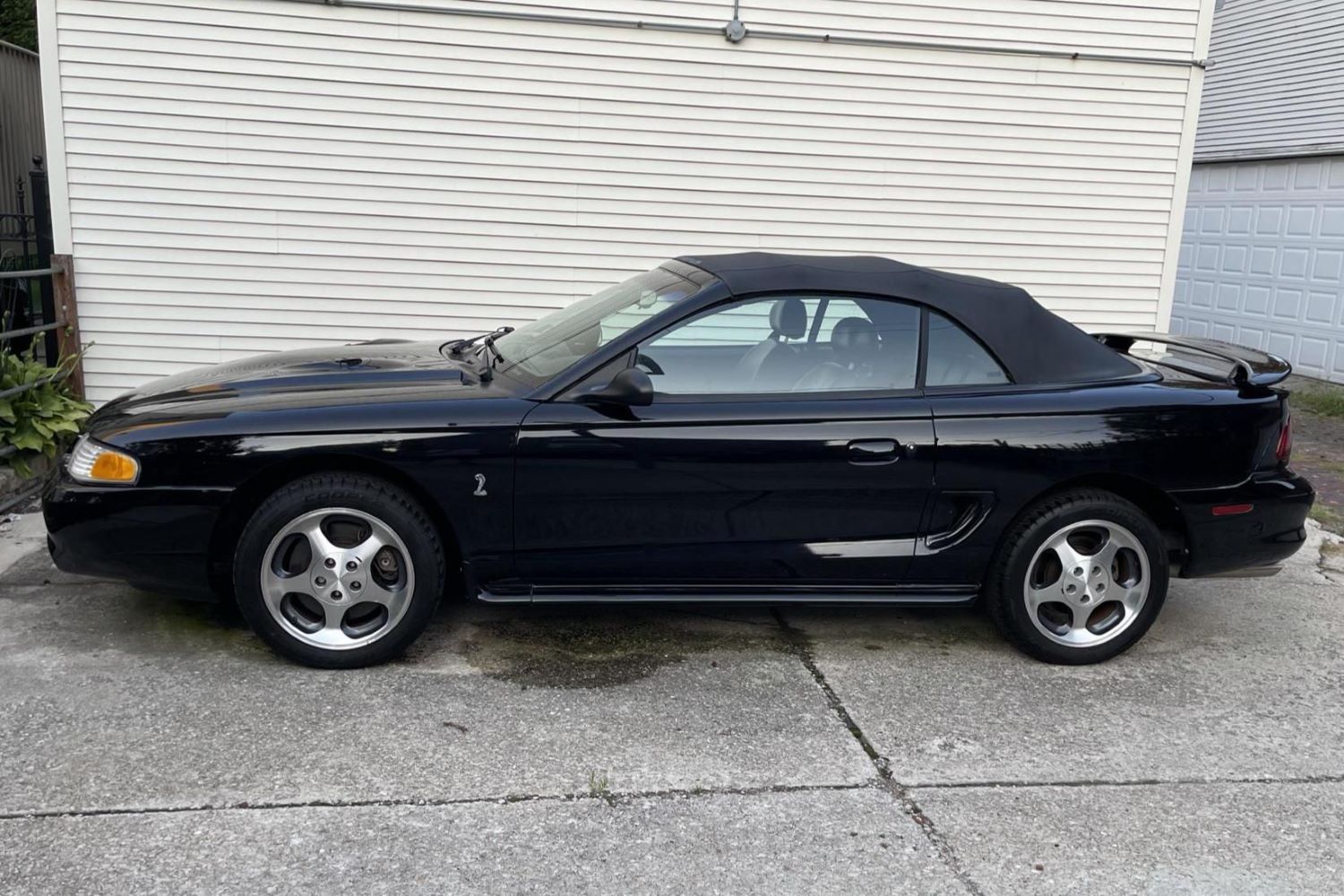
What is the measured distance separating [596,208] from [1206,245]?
31.8ft

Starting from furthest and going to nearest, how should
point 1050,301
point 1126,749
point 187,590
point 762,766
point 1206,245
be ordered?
point 1206,245 < point 1050,301 < point 187,590 < point 1126,749 < point 762,766

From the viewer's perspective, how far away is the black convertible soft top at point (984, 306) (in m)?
4.34

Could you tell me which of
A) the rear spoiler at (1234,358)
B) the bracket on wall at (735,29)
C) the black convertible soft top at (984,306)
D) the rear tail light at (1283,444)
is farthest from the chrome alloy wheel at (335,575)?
the bracket on wall at (735,29)

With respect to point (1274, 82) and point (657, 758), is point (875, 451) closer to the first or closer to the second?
point (657, 758)

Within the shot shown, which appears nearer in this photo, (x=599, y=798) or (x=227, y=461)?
(x=599, y=798)

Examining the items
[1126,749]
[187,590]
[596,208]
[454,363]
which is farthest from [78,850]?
[596,208]

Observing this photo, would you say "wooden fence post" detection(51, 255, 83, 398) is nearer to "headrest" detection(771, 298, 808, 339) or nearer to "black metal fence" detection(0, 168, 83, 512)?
"black metal fence" detection(0, 168, 83, 512)

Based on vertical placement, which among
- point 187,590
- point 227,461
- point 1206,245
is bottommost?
point 187,590

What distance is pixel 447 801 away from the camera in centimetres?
322

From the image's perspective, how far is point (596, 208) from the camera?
788cm

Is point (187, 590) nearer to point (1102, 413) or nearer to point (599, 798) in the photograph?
point (599, 798)

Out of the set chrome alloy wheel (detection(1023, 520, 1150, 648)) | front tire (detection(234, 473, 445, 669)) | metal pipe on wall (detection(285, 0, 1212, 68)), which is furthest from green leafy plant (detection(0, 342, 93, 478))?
chrome alloy wheel (detection(1023, 520, 1150, 648))

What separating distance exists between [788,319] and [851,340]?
0.83ft

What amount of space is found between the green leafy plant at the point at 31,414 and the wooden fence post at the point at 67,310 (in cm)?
66
